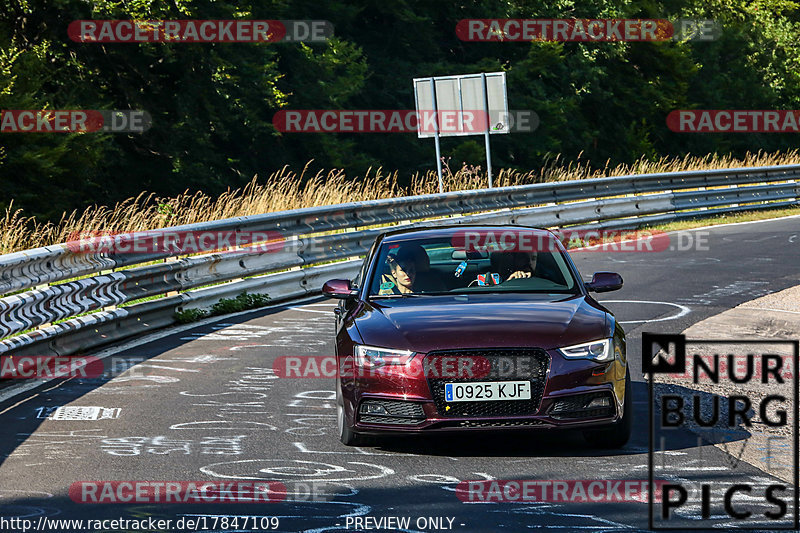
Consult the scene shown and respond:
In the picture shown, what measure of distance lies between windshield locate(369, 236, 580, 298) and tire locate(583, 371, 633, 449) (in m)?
1.21

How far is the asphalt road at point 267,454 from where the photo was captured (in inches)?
235

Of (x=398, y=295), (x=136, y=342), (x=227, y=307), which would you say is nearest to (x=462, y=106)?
(x=227, y=307)

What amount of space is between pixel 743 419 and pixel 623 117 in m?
43.9

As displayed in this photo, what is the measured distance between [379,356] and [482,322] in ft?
2.13

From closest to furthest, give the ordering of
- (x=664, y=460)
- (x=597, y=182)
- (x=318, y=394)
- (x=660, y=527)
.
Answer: (x=660, y=527) → (x=664, y=460) → (x=318, y=394) → (x=597, y=182)

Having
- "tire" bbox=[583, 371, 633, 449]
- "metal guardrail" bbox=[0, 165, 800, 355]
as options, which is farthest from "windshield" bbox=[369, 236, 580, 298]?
"metal guardrail" bbox=[0, 165, 800, 355]

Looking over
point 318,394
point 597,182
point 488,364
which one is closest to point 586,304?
point 488,364

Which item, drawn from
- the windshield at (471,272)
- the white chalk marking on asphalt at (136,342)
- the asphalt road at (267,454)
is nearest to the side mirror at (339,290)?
the windshield at (471,272)

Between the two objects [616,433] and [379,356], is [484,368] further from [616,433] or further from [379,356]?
[616,433]

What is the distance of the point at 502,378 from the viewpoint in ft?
23.6

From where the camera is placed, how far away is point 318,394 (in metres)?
9.69

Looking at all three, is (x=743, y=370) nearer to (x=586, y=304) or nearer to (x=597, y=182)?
(x=586, y=304)

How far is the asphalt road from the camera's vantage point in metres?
5.97

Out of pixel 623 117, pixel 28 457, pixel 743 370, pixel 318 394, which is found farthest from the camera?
pixel 623 117
